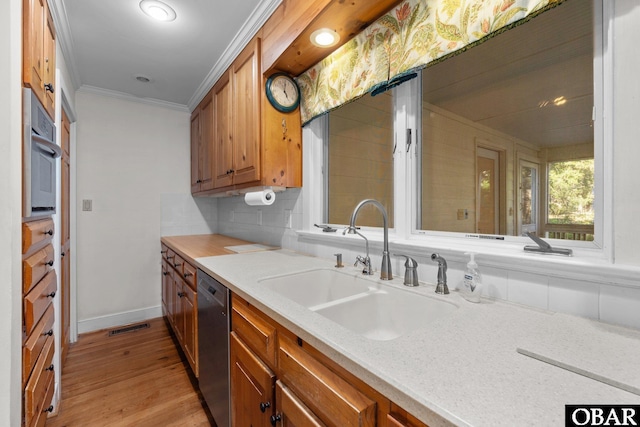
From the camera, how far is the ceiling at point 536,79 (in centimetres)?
96

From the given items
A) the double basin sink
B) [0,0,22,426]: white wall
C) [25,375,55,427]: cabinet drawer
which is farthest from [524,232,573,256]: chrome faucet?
[25,375,55,427]: cabinet drawer

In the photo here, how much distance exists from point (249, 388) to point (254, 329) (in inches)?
9.5

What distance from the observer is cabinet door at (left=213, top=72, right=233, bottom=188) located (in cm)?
229

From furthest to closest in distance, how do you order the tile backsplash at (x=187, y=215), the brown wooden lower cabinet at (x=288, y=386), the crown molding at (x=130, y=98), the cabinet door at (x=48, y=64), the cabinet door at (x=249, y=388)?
1. the tile backsplash at (x=187, y=215)
2. the crown molding at (x=130, y=98)
3. the cabinet door at (x=48, y=64)
4. the cabinet door at (x=249, y=388)
5. the brown wooden lower cabinet at (x=288, y=386)

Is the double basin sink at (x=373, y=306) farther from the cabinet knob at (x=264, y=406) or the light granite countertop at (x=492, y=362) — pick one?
the cabinet knob at (x=264, y=406)

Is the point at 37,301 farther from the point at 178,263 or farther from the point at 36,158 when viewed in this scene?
the point at 178,263

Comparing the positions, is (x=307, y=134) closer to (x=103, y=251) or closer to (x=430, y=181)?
(x=430, y=181)

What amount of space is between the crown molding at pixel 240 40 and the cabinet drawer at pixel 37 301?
1.77 m

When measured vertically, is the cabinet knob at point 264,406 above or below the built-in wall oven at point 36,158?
below

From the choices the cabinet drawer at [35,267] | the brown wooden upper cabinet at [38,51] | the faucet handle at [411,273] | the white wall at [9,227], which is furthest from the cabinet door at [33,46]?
the faucet handle at [411,273]

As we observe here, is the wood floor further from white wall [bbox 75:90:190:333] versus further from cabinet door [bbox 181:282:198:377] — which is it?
white wall [bbox 75:90:190:333]

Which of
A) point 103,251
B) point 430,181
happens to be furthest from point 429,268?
point 103,251

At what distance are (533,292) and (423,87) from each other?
1017 millimetres

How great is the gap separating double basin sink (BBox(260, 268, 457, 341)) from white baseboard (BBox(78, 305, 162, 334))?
2463 mm
